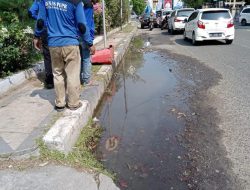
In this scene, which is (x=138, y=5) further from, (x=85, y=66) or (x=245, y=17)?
(x=85, y=66)

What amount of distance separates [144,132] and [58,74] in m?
1.61

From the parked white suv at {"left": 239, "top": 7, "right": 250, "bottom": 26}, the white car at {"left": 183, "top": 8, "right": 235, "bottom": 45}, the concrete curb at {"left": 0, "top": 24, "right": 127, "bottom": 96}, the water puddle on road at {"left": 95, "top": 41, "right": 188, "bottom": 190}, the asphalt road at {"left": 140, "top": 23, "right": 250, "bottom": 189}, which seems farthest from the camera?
the parked white suv at {"left": 239, "top": 7, "right": 250, "bottom": 26}

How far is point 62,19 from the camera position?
16.7 feet

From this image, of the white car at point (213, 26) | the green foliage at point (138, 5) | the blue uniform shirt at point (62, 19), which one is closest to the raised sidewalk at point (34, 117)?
the blue uniform shirt at point (62, 19)

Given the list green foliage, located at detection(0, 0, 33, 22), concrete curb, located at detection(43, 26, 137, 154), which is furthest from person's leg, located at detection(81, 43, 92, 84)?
green foliage, located at detection(0, 0, 33, 22)

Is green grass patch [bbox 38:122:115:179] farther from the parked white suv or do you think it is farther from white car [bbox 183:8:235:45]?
the parked white suv

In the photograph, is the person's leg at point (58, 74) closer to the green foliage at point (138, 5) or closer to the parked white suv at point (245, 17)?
the parked white suv at point (245, 17)

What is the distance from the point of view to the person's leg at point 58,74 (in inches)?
206

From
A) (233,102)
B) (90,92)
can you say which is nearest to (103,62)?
(90,92)

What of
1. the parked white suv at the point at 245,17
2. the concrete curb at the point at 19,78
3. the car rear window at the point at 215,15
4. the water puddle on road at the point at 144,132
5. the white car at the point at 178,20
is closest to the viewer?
the water puddle on road at the point at 144,132

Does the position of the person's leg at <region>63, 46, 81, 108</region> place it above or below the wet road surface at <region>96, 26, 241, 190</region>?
above

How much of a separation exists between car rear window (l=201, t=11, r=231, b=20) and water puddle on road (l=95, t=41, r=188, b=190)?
751 cm

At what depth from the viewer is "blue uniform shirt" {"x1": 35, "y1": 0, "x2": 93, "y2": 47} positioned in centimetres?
502

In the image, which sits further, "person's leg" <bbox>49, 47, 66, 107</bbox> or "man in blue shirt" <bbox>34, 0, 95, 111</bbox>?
"person's leg" <bbox>49, 47, 66, 107</bbox>
